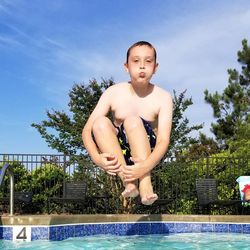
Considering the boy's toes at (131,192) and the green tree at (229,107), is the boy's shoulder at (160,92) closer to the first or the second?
the boy's toes at (131,192)

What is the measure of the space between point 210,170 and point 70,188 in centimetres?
366

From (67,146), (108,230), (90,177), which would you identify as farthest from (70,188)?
(67,146)

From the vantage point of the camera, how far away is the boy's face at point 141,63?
3.57m

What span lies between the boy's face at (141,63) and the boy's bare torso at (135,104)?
7.3 inches

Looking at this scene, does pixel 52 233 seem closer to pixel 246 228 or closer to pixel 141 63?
pixel 246 228

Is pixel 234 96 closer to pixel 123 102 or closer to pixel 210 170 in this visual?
pixel 210 170

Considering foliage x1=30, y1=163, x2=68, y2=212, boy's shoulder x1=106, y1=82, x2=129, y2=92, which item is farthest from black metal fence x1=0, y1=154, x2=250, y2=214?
boy's shoulder x1=106, y1=82, x2=129, y2=92

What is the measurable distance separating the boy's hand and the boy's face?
69 cm

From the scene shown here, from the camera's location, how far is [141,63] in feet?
11.7

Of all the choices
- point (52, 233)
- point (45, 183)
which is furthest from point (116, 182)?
point (52, 233)

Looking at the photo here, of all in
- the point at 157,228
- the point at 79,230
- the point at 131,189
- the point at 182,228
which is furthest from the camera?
the point at 182,228

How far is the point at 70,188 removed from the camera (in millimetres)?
10391

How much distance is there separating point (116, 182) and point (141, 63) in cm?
776

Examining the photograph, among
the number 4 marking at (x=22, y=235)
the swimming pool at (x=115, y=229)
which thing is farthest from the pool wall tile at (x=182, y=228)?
the number 4 marking at (x=22, y=235)
